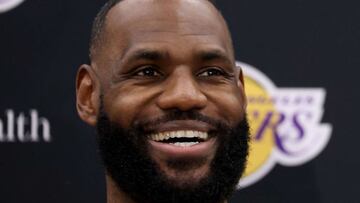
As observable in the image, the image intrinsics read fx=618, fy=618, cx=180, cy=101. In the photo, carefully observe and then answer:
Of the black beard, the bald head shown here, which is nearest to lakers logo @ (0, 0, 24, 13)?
the bald head

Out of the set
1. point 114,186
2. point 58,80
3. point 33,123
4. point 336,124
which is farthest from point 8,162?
point 336,124

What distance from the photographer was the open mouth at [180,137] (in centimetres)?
97

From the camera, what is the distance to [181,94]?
3.14 ft

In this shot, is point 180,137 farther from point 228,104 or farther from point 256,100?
point 256,100

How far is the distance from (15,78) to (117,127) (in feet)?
1.81

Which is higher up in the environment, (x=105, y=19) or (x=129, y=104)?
(x=105, y=19)

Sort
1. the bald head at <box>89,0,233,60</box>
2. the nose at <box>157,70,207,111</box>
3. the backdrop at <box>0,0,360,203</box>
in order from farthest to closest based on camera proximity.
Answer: the backdrop at <box>0,0,360,203</box>, the bald head at <box>89,0,233,60</box>, the nose at <box>157,70,207,111</box>

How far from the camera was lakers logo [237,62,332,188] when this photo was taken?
4.75 ft

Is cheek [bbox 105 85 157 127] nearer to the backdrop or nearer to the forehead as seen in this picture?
the forehead

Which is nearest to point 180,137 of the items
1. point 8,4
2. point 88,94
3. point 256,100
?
point 88,94

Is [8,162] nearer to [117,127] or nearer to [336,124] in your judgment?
[117,127]

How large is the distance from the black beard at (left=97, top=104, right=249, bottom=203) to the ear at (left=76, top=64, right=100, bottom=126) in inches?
2.0

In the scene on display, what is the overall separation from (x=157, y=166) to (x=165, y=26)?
0.78 ft

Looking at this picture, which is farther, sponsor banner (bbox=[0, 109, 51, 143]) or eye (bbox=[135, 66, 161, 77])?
sponsor banner (bbox=[0, 109, 51, 143])
